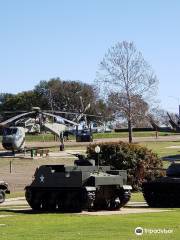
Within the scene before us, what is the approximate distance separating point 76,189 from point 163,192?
418 cm

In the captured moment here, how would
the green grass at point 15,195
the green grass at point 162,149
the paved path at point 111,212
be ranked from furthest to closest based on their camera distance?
the green grass at point 162,149 → the green grass at point 15,195 → the paved path at point 111,212

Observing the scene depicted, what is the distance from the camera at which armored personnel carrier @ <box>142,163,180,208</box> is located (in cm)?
2578

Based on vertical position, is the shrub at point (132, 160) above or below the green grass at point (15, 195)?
above

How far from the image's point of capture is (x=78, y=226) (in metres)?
17.3

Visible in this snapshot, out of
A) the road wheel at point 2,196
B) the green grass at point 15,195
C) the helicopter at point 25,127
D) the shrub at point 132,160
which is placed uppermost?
the helicopter at point 25,127

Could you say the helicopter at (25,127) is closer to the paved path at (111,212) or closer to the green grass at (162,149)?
the green grass at (162,149)

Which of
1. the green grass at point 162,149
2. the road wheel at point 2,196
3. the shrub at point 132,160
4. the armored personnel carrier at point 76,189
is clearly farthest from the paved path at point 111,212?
the green grass at point 162,149

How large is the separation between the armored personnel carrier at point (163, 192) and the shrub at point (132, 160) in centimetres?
876

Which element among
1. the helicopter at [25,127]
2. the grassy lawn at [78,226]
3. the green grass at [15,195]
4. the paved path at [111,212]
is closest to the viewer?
the grassy lawn at [78,226]

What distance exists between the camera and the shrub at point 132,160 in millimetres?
35500

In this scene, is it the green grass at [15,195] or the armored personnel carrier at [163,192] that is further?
the green grass at [15,195]

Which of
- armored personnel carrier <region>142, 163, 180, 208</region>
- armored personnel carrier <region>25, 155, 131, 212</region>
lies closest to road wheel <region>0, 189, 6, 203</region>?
armored personnel carrier <region>25, 155, 131, 212</region>

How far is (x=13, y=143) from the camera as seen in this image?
60438 millimetres

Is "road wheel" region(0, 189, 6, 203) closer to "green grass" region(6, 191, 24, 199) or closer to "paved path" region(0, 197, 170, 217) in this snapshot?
"paved path" region(0, 197, 170, 217)
